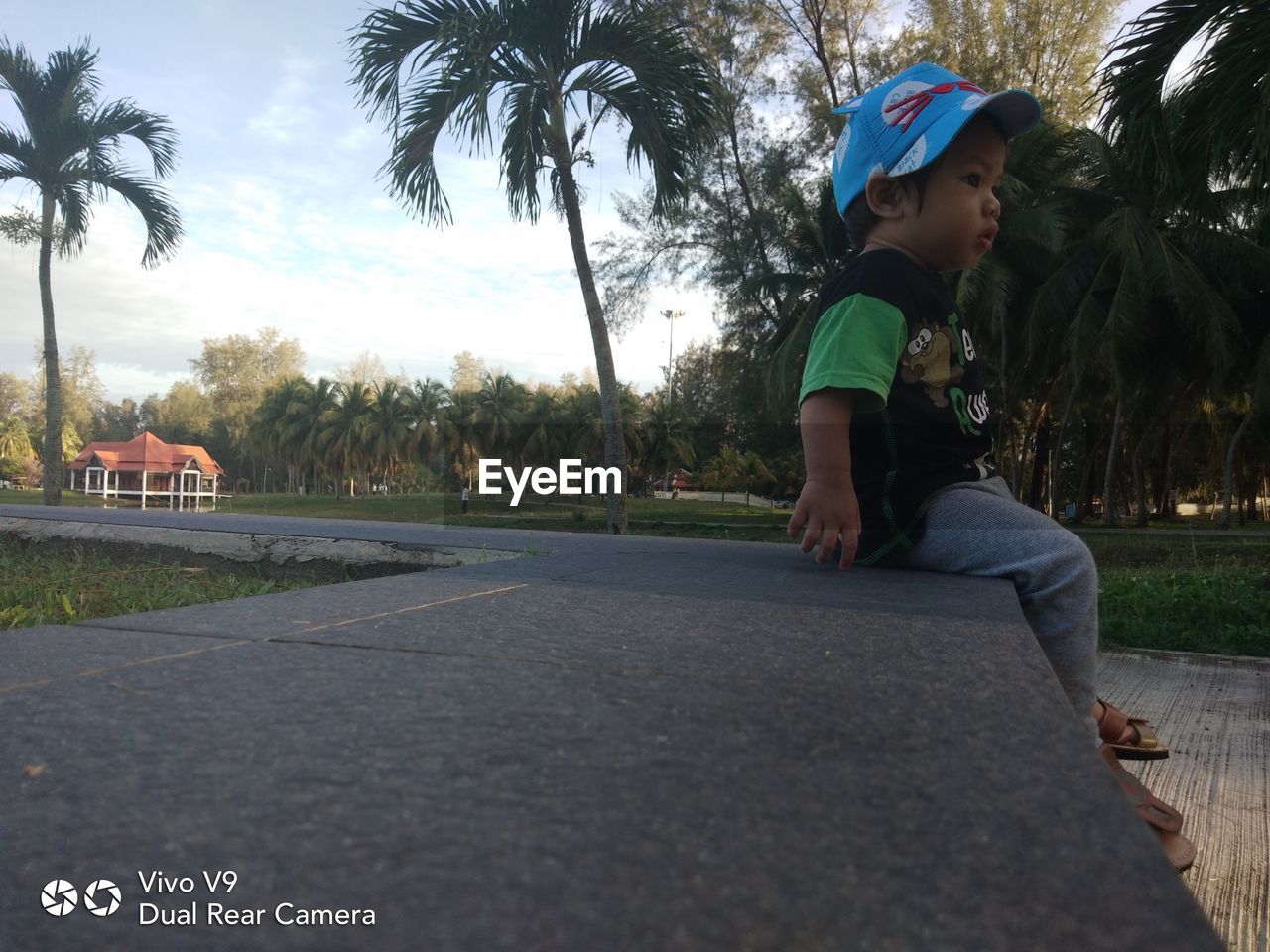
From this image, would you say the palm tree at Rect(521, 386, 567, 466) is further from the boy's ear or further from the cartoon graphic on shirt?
the cartoon graphic on shirt

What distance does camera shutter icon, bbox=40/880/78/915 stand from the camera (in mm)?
487

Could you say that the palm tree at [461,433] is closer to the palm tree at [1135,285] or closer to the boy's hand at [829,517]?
the palm tree at [1135,285]

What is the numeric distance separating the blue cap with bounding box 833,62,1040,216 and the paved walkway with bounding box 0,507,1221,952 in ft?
4.54

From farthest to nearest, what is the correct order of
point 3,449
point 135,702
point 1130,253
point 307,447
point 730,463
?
point 3,449 < point 307,447 < point 730,463 < point 1130,253 < point 135,702

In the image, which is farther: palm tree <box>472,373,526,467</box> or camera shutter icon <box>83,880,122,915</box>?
palm tree <box>472,373,526,467</box>

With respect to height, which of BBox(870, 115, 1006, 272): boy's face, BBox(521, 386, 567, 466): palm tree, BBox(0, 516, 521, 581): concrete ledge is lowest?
BBox(0, 516, 521, 581): concrete ledge

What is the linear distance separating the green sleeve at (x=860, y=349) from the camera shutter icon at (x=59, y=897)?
5.27ft

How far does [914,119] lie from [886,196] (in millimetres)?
190

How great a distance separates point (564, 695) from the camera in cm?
88

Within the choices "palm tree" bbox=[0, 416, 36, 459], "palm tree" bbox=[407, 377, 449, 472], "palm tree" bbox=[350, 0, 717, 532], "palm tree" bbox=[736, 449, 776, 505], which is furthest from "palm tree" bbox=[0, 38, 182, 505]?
Result: "palm tree" bbox=[0, 416, 36, 459]

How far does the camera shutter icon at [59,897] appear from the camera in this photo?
0.49 m

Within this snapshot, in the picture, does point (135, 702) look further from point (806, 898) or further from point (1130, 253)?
point (1130, 253)

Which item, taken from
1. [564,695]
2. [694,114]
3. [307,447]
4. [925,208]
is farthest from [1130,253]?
[307,447]

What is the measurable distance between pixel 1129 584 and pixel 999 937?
248 inches
